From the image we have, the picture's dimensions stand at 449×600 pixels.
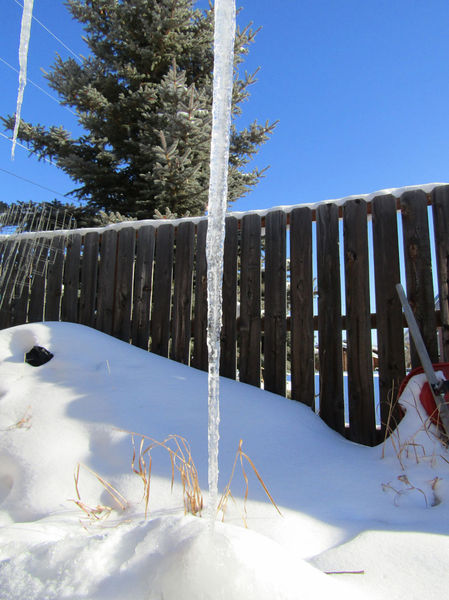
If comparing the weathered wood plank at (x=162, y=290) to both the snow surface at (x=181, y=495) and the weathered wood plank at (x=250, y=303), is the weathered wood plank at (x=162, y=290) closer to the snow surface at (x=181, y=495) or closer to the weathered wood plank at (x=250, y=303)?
the snow surface at (x=181, y=495)

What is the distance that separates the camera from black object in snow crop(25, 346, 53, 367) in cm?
266

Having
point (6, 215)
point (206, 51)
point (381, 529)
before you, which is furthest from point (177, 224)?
point (206, 51)

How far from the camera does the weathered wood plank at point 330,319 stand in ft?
8.71

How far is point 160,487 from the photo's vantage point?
1.61 meters

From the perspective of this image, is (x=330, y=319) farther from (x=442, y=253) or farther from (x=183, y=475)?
(x=183, y=475)

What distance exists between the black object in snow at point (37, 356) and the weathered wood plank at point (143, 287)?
2.76 ft

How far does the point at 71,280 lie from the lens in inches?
151

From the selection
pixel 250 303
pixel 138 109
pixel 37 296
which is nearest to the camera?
pixel 250 303

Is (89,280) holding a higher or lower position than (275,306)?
higher

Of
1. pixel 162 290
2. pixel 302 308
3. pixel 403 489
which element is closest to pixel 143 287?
pixel 162 290

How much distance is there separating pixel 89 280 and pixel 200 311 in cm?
127

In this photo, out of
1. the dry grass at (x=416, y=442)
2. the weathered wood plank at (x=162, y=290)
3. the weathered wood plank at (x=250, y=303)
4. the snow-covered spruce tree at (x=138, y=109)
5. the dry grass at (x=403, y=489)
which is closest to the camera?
the dry grass at (x=403, y=489)

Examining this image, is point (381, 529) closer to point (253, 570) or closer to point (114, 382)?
point (253, 570)

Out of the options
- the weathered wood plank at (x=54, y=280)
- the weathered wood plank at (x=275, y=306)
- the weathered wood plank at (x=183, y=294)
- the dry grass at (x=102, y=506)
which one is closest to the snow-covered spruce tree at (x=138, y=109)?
the weathered wood plank at (x=54, y=280)
